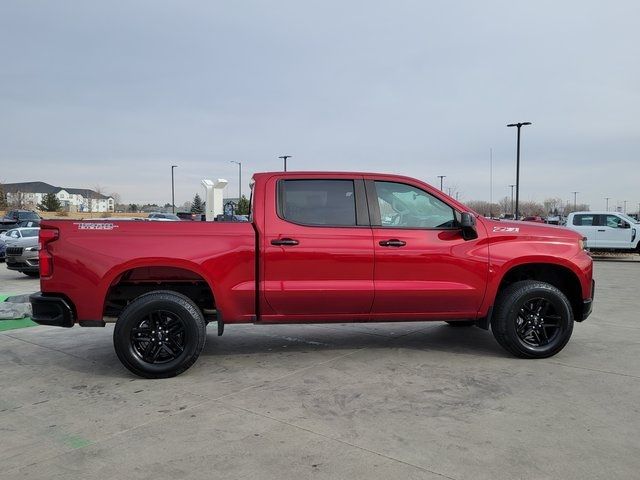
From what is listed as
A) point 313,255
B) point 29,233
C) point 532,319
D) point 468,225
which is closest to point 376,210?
point 313,255

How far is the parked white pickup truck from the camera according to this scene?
20.7 metres

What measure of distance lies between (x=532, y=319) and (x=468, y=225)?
4.20 feet

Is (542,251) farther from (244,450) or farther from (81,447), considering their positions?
(81,447)

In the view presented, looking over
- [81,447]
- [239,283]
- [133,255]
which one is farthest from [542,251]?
[81,447]

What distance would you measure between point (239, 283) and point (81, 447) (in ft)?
6.50

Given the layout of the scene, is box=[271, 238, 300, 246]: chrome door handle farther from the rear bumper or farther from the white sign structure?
the white sign structure

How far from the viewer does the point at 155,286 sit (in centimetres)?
527

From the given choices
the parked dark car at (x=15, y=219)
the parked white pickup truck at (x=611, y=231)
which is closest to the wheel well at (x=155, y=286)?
the parked white pickup truck at (x=611, y=231)

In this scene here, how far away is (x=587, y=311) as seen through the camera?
5.62 metres

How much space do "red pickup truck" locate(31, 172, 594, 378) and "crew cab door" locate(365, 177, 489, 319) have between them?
0.04 feet

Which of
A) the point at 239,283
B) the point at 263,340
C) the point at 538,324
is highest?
the point at 239,283

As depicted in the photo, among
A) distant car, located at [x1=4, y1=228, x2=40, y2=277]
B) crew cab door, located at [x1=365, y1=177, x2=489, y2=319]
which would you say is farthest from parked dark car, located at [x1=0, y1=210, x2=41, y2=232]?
crew cab door, located at [x1=365, y1=177, x2=489, y2=319]

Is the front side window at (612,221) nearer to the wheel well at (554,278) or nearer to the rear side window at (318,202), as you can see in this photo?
the wheel well at (554,278)

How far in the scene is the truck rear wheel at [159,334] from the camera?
477 cm
